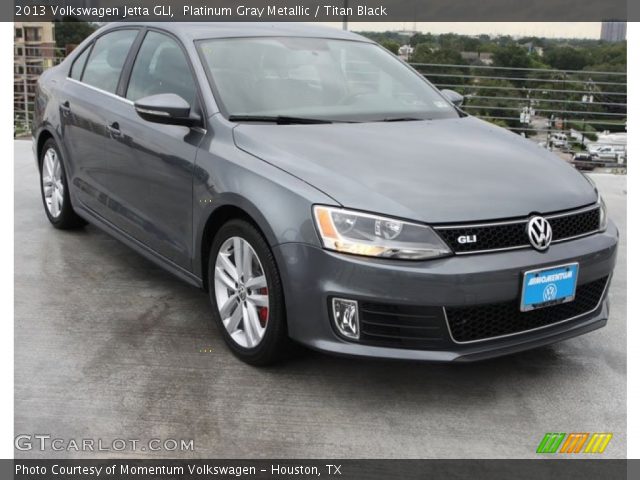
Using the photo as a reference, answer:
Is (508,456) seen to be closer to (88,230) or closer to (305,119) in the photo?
(305,119)

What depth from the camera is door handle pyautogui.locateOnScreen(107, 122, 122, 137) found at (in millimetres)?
4157

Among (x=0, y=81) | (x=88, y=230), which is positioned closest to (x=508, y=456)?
(x=0, y=81)

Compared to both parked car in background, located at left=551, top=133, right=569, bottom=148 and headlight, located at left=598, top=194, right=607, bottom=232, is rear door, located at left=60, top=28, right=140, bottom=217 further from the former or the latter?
parked car in background, located at left=551, top=133, right=569, bottom=148

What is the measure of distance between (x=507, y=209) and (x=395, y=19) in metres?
5.08

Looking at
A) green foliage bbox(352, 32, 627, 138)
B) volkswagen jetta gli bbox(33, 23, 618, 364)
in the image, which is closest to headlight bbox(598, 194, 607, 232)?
volkswagen jetta gli bbox(33, 23, 618, 364)

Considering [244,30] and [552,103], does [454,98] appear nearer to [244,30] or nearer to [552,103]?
[244,30]

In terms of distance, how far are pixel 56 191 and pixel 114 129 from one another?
4.30ft

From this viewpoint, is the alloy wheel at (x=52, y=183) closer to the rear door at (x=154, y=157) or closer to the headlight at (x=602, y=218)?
the rear door at (x=154, y=157)

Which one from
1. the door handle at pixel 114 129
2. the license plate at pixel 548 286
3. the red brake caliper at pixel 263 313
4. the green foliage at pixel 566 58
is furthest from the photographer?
the green foliage at pixel 566 58

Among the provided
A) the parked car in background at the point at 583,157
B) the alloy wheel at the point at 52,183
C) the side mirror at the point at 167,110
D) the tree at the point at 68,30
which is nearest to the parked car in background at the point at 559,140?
the parked car in background at the point at 583,157

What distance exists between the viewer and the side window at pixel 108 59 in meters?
4.43

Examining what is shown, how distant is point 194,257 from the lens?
3561 millimetres

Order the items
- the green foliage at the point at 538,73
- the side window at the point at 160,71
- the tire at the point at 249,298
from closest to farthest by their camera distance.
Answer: the tire at the point at 249,298 < the side window at the point at 160,71 < the green foliage at the point at 538,73

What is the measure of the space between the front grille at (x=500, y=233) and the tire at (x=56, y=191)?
3221 mm
